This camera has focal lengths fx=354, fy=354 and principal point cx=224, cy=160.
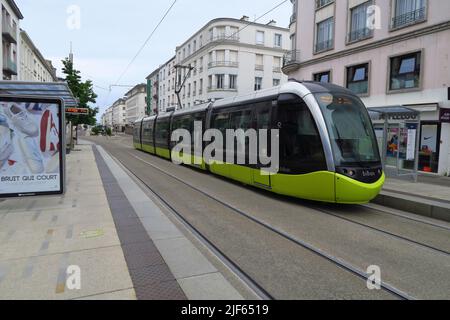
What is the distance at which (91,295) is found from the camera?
3480 mm

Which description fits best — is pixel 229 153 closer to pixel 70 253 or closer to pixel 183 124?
pixel 183 124

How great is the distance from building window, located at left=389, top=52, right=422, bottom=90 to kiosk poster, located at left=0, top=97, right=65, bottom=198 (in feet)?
52.0

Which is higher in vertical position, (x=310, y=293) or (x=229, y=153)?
(x=229, y=153)

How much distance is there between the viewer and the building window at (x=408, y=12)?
651 inches

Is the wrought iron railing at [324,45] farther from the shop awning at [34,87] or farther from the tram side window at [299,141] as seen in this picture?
the shop awning at [34,87]

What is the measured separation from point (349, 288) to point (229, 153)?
7849mm

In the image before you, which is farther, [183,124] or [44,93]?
[183,124]

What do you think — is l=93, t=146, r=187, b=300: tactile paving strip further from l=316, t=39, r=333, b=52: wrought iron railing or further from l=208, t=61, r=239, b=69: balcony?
l=208, t=61, r=239, b=69: balcony

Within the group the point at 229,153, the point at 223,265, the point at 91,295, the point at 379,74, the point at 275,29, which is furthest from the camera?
the point at 275,29

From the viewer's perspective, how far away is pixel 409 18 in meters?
17.2

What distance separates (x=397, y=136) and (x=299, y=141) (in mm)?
6784

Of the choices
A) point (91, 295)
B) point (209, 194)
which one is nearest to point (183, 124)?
point (209, 194)

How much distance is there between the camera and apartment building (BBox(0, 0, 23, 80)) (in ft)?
108

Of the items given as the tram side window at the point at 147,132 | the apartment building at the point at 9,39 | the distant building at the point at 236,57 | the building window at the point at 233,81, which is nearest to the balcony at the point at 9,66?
the apartment building at the point at 9,39
